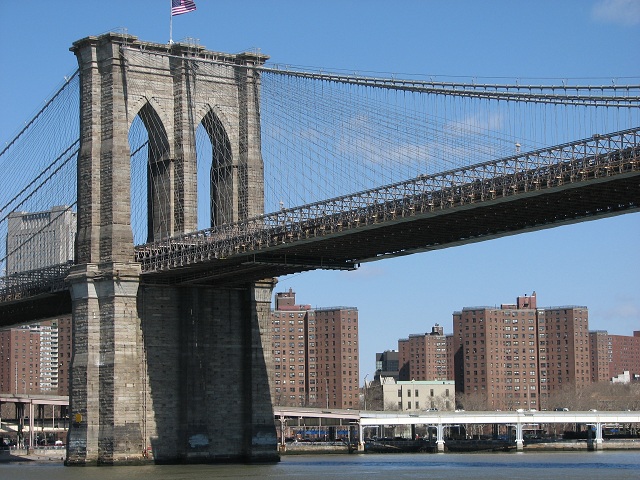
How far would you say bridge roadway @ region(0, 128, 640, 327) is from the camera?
59.8m

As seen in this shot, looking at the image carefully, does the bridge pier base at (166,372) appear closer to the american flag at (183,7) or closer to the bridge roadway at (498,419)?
the american flag at (183,7)

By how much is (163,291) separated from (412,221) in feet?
65.3

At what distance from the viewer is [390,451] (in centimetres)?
12888

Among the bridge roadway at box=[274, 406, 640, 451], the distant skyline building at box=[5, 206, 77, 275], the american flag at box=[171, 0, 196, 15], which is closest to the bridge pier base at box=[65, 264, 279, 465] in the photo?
the american flag at box=[171, 0, 196, 15]

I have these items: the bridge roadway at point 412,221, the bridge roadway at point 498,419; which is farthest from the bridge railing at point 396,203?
the bridge roadway at point 498,419

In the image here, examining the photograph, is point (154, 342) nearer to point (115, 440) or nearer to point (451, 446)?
point (115, 440)

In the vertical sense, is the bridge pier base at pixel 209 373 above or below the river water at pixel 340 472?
above

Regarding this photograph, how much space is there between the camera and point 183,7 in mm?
80812

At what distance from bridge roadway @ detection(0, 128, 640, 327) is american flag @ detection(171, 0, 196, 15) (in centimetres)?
1228

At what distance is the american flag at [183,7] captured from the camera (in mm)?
80688

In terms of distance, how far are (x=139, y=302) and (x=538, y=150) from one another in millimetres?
28743

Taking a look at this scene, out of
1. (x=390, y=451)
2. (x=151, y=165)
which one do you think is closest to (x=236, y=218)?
(x=151, y=165)

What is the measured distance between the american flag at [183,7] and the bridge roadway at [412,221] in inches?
483

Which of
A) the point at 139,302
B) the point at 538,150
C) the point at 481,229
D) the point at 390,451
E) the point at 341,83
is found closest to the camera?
the point at 538,150
